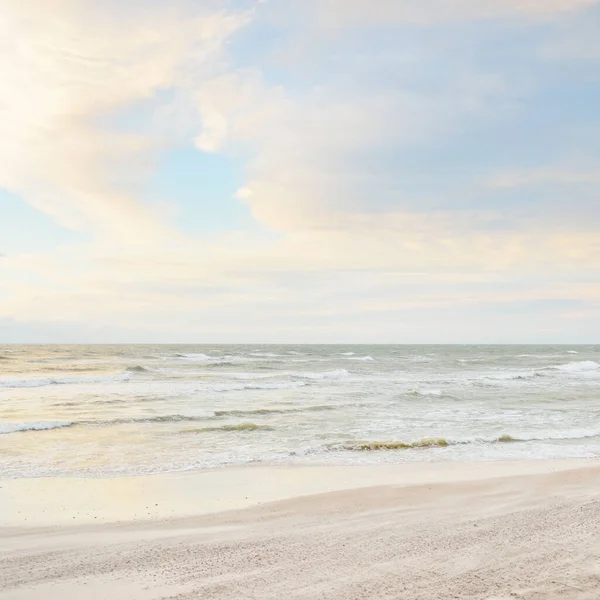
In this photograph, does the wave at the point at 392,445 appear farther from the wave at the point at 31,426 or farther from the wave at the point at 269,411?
the wave at the point at 31,426

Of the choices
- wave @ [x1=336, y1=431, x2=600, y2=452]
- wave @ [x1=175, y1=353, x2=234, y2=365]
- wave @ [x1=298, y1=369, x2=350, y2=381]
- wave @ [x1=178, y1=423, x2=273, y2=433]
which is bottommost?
wave @ [x1=175, y1=353, x2=234, y2=365]

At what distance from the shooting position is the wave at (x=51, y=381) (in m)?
31.6

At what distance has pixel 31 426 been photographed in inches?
647

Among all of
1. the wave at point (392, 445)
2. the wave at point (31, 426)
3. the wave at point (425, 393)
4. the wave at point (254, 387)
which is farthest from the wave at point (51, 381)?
the wave at point (392, 445)

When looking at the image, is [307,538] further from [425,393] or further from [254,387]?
[254,387]

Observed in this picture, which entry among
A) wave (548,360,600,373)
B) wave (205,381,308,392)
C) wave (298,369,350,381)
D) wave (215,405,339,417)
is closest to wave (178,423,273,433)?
wave (215,405,339,417)

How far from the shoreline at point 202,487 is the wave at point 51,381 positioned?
23.8m

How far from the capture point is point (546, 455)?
→ 42.3 ft

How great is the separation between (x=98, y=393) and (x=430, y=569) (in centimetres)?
2398

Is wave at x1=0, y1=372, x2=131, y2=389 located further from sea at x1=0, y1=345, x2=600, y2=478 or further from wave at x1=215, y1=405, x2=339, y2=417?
wave at x1=215, y1=405, x2=339, y2=417

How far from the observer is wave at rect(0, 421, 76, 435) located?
15930 millimetres

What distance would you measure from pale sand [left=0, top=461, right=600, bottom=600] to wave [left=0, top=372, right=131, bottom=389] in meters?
24.0

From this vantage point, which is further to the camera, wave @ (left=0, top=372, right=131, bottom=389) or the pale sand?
wave @ (left=0, top=372, right=131, bottom=389)

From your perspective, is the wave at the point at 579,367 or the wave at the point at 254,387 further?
the wave at the point at 579,367
